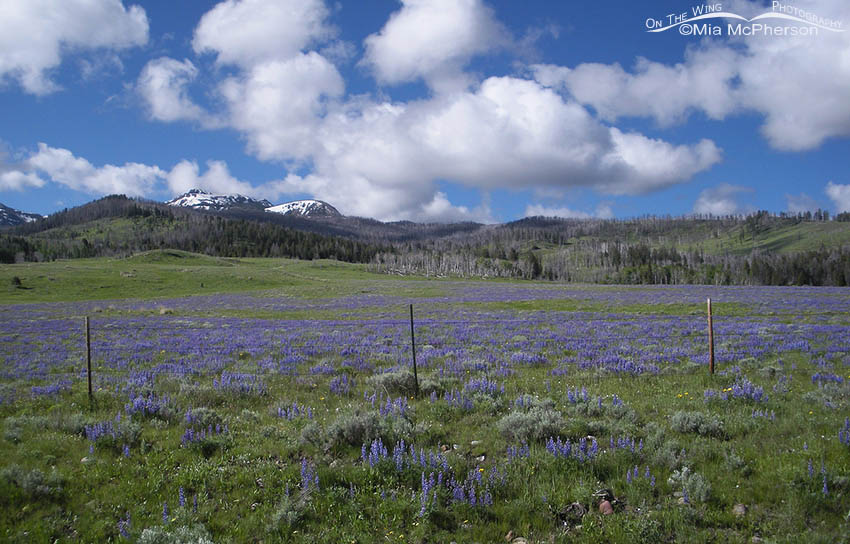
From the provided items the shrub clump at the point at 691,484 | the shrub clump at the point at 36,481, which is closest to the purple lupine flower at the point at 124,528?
the shrub clump at the point at 36,481

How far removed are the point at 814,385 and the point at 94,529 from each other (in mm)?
15502

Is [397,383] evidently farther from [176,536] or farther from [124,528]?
[124,528]

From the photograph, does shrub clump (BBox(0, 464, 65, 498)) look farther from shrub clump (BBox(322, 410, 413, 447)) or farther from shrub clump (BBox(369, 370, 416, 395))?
shrub clump (BBox(369, 370, 416, 395))

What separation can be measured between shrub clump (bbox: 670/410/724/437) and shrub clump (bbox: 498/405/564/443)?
2213 mm

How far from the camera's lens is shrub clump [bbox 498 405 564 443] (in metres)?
7.45

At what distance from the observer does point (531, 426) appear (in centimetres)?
754

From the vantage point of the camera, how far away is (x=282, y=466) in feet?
22.5

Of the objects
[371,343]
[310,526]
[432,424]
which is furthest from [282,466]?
[371,343]

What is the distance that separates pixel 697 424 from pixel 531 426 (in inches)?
127

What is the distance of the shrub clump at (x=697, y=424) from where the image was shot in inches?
297

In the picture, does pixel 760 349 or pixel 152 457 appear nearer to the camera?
pixel 152 457

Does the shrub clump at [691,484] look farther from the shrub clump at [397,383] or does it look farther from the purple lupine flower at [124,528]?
the purple lupine flower at [124,528]

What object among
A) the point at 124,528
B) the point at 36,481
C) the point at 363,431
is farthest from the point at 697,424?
the point at 36,481

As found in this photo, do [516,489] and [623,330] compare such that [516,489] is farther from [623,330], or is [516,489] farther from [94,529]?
[623,330]
